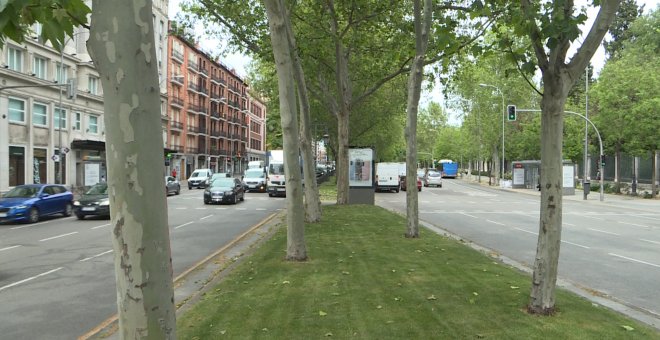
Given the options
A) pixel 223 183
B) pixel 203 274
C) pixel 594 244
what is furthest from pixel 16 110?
pixel 594 244

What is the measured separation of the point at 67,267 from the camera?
394 inches

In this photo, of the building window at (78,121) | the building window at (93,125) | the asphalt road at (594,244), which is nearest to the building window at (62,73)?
the building window at (78,121)

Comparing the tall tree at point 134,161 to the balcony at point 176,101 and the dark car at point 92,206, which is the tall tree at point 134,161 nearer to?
the dark car at point 92,206

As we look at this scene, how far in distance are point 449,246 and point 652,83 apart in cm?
3246

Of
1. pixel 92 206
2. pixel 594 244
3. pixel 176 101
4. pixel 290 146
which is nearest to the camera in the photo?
pixel 290 146

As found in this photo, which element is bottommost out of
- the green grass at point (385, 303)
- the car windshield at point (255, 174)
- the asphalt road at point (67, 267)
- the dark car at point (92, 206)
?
the asphalt road at point (67, 267)

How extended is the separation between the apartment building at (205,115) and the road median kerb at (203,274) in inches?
1618

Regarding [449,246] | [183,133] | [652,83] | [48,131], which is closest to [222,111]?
[183,133]

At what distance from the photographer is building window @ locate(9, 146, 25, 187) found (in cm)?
3356

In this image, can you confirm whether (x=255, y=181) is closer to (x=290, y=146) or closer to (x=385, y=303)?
(x=290, y=146)

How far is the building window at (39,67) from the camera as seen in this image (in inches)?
1398

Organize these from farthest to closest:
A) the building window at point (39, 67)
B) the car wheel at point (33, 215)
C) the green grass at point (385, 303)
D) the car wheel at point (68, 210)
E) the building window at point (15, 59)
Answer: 1. the building window at point (39, 67)
2. the building window at point (15, 59)
3. the car wheel at point (68, 210)
4. the car wheel at point (33, 215)
5. the green grass at point (385, 303)

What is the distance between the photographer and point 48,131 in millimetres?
37469

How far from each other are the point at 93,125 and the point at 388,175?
26.2 meters
